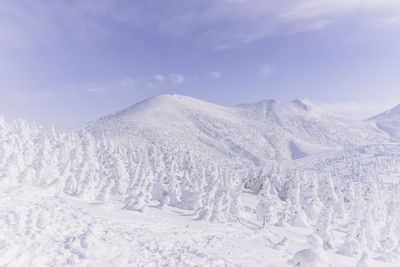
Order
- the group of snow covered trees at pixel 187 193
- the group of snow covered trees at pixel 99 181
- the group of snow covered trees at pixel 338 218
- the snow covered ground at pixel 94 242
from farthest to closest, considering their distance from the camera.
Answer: the group of snow covered trees at pixel 338 218
the group of snow covered trees at pixel 187 193
the group of snow covered trees at pixel 99 181
the snow covered ground at pixel 94 242

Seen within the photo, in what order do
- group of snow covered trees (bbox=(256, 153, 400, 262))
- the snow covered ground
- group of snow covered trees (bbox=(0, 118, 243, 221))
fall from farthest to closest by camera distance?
group of snow covered trees (bbox=(256, 153, 400, 262)) → group of snow covered trees (bbox=(0, 118, 243, 221)) → the snow covered ground

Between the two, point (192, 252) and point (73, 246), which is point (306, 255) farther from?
point (73, 246)

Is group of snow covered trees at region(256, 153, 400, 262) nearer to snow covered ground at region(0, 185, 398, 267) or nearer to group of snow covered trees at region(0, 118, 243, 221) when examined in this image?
group of snow covered trees at region(0, 118, 243, 221)

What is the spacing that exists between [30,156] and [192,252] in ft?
137

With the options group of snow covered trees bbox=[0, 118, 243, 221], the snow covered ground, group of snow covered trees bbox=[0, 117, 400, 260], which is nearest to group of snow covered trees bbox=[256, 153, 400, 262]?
group of snow covered trees bbox=[0, 117, 400, 260]

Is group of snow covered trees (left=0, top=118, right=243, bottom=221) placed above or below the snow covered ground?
above

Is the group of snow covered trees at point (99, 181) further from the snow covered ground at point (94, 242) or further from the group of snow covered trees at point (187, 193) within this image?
the snow covered ground at point (94, 242)

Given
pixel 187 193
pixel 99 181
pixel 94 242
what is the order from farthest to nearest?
pixel 187 193 < pixel 99 181 < pixel 94 242

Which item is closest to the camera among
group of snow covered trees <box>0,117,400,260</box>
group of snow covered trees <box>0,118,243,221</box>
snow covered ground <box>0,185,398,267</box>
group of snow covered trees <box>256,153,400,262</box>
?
snow covered ground <box>0,185,398,267</box>

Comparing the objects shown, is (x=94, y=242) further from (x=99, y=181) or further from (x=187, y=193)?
(x=187, y=193)

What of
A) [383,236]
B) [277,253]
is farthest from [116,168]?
[383,236]

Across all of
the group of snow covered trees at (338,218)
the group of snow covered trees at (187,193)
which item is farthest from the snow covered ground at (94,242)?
the group of snow covered trees at (338,218)

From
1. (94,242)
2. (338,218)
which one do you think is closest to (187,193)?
(94,242)

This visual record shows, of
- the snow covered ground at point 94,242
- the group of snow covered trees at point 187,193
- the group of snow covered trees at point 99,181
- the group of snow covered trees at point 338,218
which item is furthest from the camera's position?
the group of snow covered trees at point 338,218
